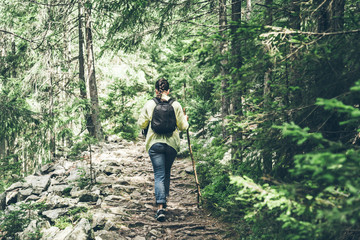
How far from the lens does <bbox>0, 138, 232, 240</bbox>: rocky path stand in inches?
182

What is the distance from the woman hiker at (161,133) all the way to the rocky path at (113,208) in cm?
54

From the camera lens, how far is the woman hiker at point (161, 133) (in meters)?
5.19

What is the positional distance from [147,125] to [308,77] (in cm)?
317

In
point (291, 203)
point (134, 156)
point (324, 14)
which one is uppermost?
point (324, 14)

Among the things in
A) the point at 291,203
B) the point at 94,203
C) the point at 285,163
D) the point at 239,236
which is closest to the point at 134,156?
the point at 94,203

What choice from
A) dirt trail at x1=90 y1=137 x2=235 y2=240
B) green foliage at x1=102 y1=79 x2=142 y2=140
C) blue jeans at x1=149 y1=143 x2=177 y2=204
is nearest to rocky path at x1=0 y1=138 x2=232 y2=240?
dirt trail at x1=90 y1=137 x2=235 y2=240

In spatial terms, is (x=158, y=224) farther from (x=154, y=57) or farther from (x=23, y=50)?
(x=154, y=57)

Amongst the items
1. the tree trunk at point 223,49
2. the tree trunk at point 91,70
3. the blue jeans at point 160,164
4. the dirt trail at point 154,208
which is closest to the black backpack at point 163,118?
the blue jeans at point 160,164

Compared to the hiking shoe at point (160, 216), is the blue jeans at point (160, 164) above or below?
above

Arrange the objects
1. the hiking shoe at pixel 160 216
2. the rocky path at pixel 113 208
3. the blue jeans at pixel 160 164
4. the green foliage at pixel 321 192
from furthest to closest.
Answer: the blue jeans at pixel 160 164
the hiking shoe at pixel 160 216
the rocky path at pixel 113 208
the green foliage at pixel 321 192

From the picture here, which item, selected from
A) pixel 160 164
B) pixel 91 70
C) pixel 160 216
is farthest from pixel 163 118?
pixel 91 70

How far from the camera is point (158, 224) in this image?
16.7 ft

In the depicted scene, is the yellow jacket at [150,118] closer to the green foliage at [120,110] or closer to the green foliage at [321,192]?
the green foliage at [321,192]

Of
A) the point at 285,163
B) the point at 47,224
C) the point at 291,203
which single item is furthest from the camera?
the point at 47,224
